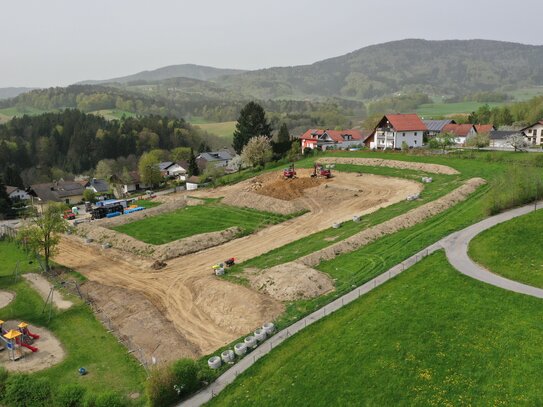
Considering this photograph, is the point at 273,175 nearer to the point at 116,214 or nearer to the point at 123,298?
the point at 116,214

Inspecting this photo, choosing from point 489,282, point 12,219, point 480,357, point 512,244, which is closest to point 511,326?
point 480,357

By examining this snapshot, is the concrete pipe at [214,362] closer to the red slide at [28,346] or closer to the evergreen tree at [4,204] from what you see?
the red slide at [28,346]

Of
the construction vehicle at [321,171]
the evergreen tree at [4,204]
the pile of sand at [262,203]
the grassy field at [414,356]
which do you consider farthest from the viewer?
the evergreen tree at [4,204]

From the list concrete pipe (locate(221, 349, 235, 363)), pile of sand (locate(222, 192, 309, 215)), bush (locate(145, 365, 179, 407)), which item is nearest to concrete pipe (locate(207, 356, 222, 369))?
concrete pipe (locate(221, 349, 235, 363))

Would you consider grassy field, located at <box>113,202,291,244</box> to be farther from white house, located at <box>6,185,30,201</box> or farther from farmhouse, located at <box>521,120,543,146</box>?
farmhouse, located at <box>521,120,543,146</box>

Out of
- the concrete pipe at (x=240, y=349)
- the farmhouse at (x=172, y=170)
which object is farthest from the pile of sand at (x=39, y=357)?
the farmhouse at (x=172, y=170)

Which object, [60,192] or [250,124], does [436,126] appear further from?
[60,192]

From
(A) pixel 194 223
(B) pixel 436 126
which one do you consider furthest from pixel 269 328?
(B) pixel 436 126
